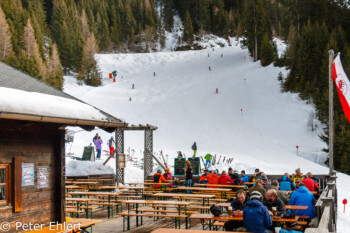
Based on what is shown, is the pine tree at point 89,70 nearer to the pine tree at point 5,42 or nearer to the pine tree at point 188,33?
the pine tree at point 5,42

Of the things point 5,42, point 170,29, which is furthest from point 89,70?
point 170,29

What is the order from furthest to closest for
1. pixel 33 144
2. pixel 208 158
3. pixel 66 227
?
1. pixel 208 158
2. pixel 66 227
3. pixel 33 144

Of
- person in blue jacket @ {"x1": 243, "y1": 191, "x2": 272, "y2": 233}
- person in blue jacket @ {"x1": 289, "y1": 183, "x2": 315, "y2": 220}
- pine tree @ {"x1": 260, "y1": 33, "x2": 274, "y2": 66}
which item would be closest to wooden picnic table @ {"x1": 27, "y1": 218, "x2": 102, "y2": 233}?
person in blue jacket @ {"x1": 243, "y1": 191, "x2": 272, "y2": 233}

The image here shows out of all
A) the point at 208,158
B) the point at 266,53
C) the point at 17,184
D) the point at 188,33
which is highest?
the point at 188,33

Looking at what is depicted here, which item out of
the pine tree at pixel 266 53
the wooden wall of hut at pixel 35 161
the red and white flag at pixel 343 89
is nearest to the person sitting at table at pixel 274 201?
the wooden wall of hut at pixel 35 161

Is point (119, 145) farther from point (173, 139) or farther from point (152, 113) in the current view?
Result: point (152, 113)

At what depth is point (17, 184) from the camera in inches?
261

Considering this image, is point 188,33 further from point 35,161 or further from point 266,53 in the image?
point 35,161

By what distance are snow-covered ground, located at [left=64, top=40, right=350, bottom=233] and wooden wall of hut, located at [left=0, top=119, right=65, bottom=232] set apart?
1233cm

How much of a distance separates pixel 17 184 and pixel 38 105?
1.43 metres

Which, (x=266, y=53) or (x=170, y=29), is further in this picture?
(x=170, y=29)

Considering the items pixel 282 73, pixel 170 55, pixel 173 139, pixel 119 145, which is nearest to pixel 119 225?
pixel 119 145

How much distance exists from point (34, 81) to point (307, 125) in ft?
106

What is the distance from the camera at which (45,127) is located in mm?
7332
